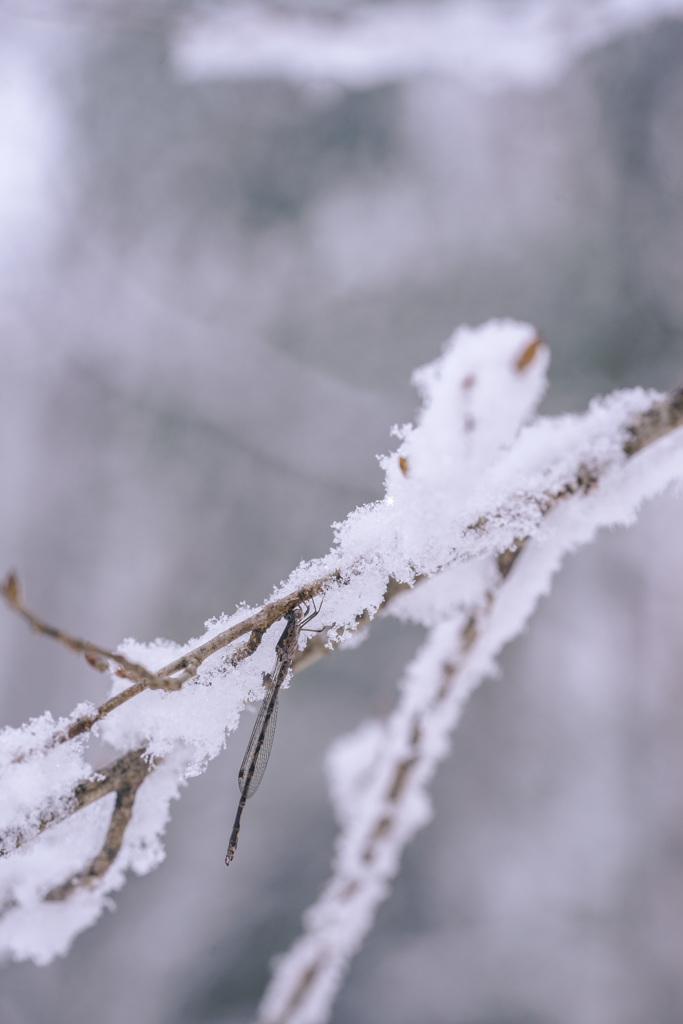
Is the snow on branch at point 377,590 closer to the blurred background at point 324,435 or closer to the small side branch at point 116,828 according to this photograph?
the small side branch at point 116,828

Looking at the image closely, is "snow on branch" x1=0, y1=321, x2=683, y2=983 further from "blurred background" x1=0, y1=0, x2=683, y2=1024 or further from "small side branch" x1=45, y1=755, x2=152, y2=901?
"blurred background" x1=0, y1=0, x2=683, y2=1024

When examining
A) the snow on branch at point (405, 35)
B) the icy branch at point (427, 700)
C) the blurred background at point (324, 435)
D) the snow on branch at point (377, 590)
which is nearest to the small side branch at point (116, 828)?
the snow on branch at point (377, 590)

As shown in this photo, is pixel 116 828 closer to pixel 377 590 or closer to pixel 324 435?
pixel 377 590

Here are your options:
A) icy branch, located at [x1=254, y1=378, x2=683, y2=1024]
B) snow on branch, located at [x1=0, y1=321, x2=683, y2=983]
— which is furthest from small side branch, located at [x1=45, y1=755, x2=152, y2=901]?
icy branch, located at [x1=254, y1=378, x2=683, y2=1024]

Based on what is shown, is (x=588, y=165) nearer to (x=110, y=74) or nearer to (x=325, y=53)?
(x=325, y=53)

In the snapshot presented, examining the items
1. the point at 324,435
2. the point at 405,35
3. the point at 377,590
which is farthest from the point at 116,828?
the point at 324,435

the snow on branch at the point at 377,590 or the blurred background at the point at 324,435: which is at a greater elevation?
the blurred background at the point at 324,435
